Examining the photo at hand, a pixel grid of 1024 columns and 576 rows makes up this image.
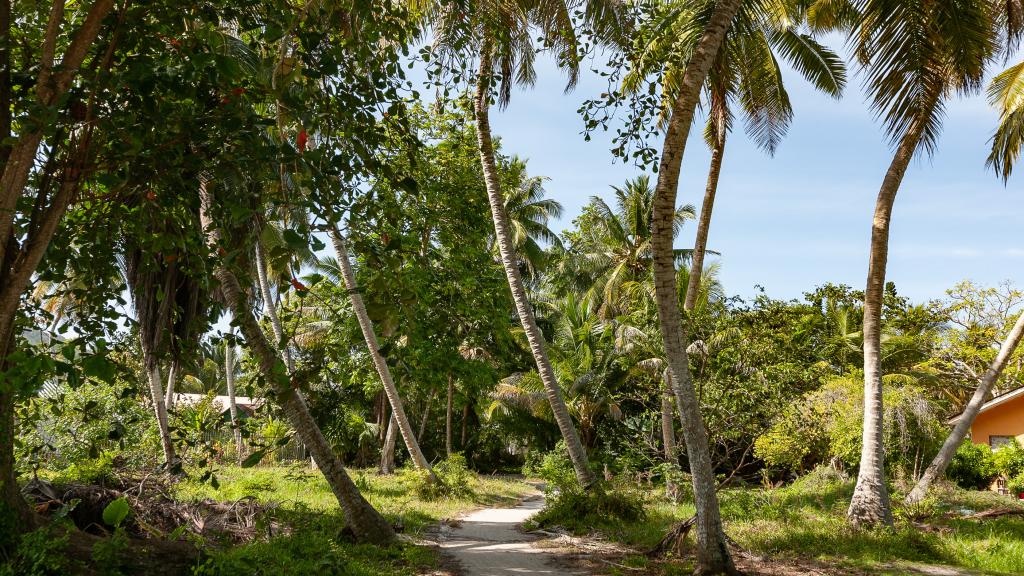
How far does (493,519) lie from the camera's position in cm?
1457

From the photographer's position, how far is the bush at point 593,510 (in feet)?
39.1

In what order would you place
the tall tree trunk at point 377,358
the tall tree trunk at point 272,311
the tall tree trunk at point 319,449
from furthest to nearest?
the tall tree trunk at point 377,358, the tall tree trunk at point 319,449, the tall tree trunk at point 272,311

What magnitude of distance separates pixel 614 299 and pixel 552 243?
219 inches

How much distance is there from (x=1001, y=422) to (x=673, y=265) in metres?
22.1

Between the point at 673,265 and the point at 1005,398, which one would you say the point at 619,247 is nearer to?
the point at 1005,398

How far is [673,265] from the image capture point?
782 centimetres

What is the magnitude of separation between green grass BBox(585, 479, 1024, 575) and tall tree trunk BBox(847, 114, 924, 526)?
1.18 feet

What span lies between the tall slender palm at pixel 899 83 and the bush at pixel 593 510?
3481mm

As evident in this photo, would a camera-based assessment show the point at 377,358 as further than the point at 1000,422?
No

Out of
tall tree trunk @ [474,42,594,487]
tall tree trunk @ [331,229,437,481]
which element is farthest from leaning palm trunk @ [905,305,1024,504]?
tall tree trunk @ [331,229,437,481]

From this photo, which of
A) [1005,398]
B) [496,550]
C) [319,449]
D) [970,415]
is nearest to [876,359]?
[970,415]

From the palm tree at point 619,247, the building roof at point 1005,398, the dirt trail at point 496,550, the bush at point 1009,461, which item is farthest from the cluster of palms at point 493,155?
the palm tree at point 619,247

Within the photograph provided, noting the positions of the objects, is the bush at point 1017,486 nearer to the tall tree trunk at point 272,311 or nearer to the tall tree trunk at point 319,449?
the tall tree trunk at point 319,449

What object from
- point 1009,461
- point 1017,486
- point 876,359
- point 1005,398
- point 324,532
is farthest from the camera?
point 1005,398
